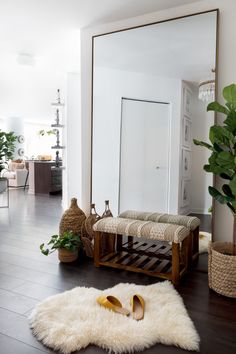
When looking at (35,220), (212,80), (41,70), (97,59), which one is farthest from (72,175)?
(212,80)

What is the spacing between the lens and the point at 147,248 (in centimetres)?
272

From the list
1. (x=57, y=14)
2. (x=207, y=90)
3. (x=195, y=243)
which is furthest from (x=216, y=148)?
(x=57, y=14)

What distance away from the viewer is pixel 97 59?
2834 millimetres

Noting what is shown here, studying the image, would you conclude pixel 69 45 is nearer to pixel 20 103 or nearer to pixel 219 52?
pixel 219 52

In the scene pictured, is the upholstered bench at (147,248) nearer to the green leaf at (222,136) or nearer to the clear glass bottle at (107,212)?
the clear glass bottle at (107,212)

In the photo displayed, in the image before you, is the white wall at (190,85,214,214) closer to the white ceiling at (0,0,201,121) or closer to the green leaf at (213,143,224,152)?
the green leaf at (213,143,224,152)

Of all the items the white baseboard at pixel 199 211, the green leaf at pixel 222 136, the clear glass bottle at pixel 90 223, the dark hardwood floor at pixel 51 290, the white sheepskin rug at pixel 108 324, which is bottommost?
the dark hardwood floor at pixel 51 290

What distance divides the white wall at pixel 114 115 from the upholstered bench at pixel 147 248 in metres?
0.40

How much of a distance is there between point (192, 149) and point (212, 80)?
591 millimetres

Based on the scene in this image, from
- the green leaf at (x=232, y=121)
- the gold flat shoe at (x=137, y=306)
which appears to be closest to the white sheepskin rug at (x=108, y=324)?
the gold flat shoe at (x=137, y=306)

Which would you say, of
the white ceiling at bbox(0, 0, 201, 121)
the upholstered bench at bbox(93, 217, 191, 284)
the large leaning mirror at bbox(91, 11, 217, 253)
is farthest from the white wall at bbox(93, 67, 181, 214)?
the white ceiling at bbox(0, 0, 201, 121)

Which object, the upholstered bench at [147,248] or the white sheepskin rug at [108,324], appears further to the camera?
the upholstered bench at [147,248]

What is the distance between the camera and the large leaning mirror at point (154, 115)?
8.07 feet

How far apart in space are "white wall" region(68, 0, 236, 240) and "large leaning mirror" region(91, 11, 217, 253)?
0.23ft
